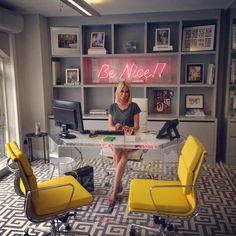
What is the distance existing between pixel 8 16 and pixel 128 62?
1.97 meters

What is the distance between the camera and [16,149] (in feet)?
6.81

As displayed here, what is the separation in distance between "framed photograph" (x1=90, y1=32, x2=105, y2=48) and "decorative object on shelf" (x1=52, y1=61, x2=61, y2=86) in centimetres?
70

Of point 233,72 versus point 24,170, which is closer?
point 24,170

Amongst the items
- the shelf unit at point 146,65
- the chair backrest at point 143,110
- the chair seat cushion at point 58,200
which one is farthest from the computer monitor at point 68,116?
the shelf unit at point 146,65

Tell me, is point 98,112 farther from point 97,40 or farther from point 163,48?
point 163,48

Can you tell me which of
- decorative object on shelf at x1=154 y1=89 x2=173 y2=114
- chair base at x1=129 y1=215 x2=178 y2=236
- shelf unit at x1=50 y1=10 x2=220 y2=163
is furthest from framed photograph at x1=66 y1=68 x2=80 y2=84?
chair base at x1=129 y1=215 x2=178 y2=236

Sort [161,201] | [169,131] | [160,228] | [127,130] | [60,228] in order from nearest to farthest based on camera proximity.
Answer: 1. [161,201]
2. [160,228]
3. [60,228]
4. [169,131]
5. [127,130]

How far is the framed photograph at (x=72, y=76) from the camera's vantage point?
4.76m

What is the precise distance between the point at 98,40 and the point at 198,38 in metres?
1.61

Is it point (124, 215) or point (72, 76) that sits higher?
point (72, 76)

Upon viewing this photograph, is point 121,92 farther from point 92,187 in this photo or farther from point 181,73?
point 181,73

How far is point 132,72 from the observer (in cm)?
473

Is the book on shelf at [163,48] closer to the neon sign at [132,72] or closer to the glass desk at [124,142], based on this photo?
the neon sign at [132,72]

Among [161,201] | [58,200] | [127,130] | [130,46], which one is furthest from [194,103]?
[58,200]
